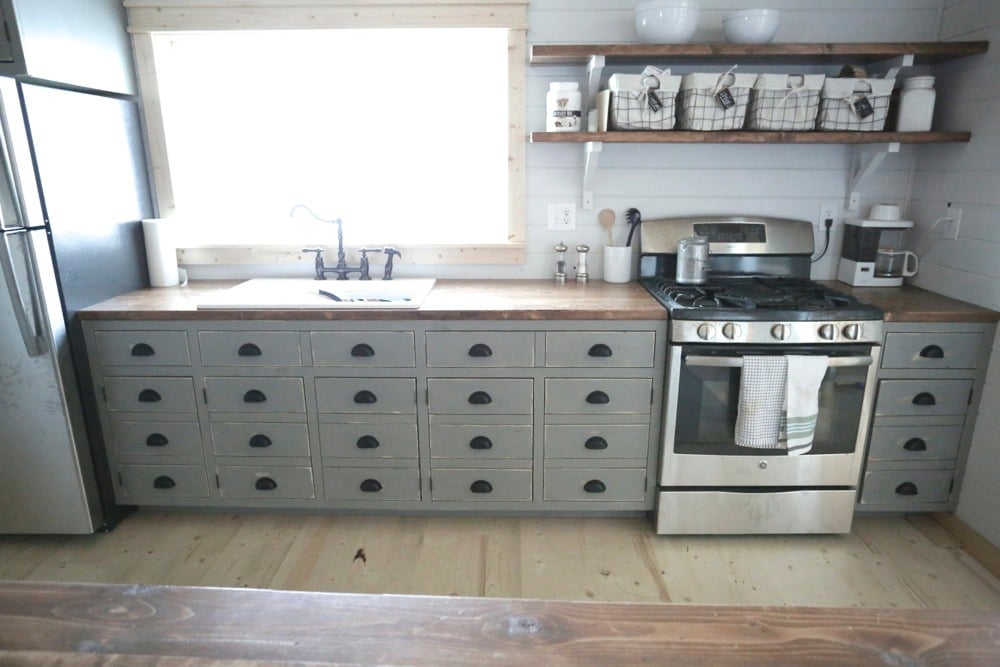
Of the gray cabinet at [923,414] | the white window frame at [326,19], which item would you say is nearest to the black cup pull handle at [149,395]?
the white window frame at [326,19]

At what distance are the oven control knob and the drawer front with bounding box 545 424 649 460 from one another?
22.5 inches

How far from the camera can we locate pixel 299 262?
2836 millimetres

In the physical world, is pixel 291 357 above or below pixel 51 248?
below

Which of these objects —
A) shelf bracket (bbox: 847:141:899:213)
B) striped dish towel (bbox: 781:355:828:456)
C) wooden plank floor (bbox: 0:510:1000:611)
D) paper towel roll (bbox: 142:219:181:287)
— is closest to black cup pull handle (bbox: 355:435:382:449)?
wooden plank floor (bbox: 0:510:1000:611)

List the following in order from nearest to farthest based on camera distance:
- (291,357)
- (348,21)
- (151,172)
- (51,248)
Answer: (51,248), (291,357), (348,21), (151,172)

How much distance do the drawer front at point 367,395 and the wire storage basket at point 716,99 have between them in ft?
4.92

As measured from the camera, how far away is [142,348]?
2309 millimetres

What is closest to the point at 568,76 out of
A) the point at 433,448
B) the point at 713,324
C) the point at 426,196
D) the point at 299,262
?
the point at 426,196

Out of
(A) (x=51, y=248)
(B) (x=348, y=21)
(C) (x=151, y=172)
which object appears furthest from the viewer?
(C) (x=151, y=172)

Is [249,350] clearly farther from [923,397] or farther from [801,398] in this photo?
[923,397]

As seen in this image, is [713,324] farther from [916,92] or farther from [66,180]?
[66,180]

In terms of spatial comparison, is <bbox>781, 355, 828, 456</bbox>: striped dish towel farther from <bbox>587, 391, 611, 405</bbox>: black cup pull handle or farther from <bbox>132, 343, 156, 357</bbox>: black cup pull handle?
<bbox>132, 343, 156, 357</bbox>: black cup pull handle

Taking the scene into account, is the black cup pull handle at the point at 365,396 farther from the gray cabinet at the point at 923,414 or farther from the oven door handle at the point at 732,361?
the gray cabinet at the point at 923,414

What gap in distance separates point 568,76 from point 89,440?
241 centimetres
